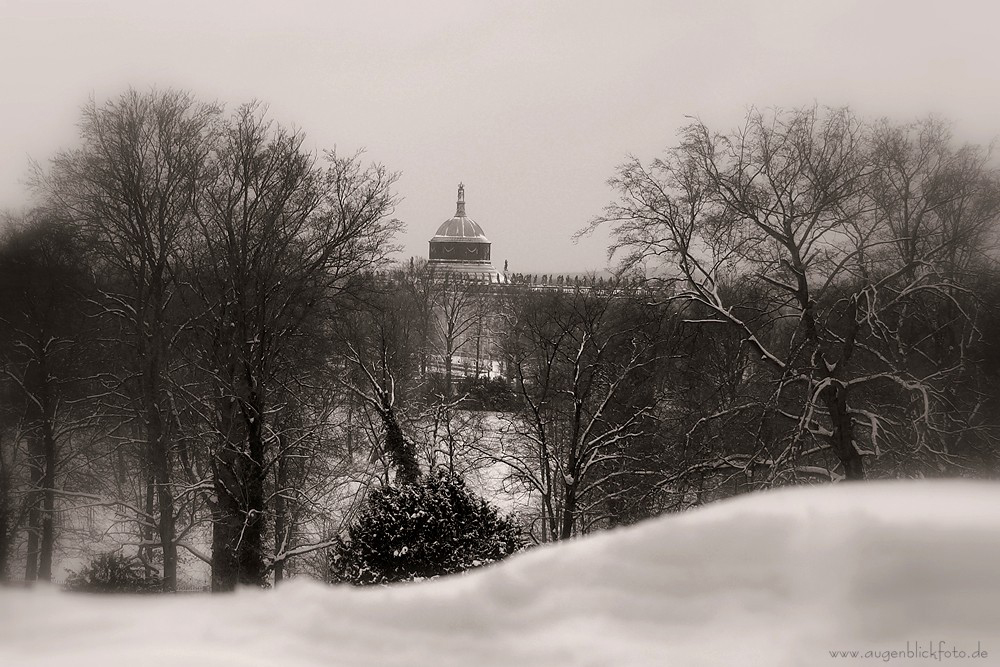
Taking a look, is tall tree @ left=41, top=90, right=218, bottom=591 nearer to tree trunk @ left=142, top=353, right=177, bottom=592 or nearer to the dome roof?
tree trunk @ left=142, top=353, right=177, bottom=592

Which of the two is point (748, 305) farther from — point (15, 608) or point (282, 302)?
point (15, 608)

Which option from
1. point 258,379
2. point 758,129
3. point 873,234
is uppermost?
point 758,129

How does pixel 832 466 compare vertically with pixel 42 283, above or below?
below

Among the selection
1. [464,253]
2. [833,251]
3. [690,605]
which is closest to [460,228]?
[464,253]

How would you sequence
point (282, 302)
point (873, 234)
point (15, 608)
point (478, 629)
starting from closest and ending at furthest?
point (478, 629), point (15, 608), point (873, 234), point (282, 302)

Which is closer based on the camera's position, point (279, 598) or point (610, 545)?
point (610, 545)

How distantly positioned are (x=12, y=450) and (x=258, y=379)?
367cm

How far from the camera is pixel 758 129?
8500 mm

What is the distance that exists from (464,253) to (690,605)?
37.6 m

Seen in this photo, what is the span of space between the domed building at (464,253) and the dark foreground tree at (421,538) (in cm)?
1762

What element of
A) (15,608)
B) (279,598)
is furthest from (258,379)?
(279,598)

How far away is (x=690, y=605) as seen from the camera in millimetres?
3141

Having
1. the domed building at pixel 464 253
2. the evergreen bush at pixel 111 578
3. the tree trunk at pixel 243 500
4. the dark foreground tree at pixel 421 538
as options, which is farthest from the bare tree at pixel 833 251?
the domed building at pixel 464 253

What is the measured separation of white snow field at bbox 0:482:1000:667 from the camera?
2961mm
